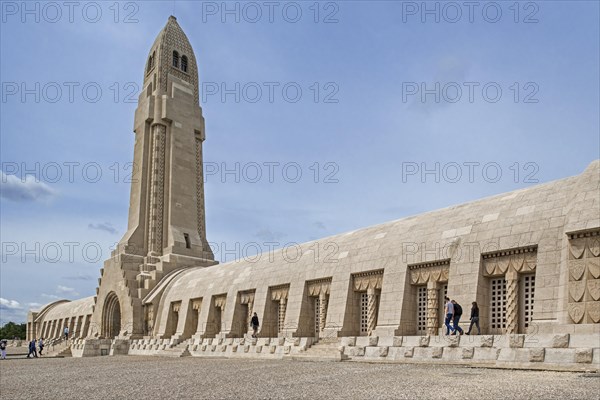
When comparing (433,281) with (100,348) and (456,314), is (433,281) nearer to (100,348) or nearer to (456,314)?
(456,314)

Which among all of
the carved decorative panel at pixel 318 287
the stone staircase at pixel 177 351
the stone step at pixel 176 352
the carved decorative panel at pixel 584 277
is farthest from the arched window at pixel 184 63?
the carved decorative panel at pixel 584 277

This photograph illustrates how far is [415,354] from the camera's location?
51.2ft

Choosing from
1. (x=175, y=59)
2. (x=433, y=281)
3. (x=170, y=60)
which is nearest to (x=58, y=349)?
(x=170, y=60)

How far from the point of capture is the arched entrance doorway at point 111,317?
39250 millimetres

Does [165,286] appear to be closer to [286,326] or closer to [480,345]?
[286,326]

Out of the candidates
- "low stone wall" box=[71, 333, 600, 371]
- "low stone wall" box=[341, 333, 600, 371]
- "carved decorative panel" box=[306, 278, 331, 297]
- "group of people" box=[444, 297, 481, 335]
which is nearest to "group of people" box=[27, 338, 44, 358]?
"low stone wall" box=[71, 333, 600, 371]

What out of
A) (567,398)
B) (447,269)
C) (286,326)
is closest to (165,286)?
(286,326)

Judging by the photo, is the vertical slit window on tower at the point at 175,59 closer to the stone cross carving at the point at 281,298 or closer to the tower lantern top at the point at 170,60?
the tower lantern top at the point at 170,60

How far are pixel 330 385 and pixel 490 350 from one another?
212 inches

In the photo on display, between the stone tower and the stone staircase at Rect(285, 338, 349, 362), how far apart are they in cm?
1922

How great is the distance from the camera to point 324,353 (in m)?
18.6

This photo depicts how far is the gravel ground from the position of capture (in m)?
8.94

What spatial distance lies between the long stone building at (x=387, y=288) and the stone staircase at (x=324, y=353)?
0.26 ft

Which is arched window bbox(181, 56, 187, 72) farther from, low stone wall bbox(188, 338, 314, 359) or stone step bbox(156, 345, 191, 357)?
low stone wall bbox(188, 338, 314, 359)
